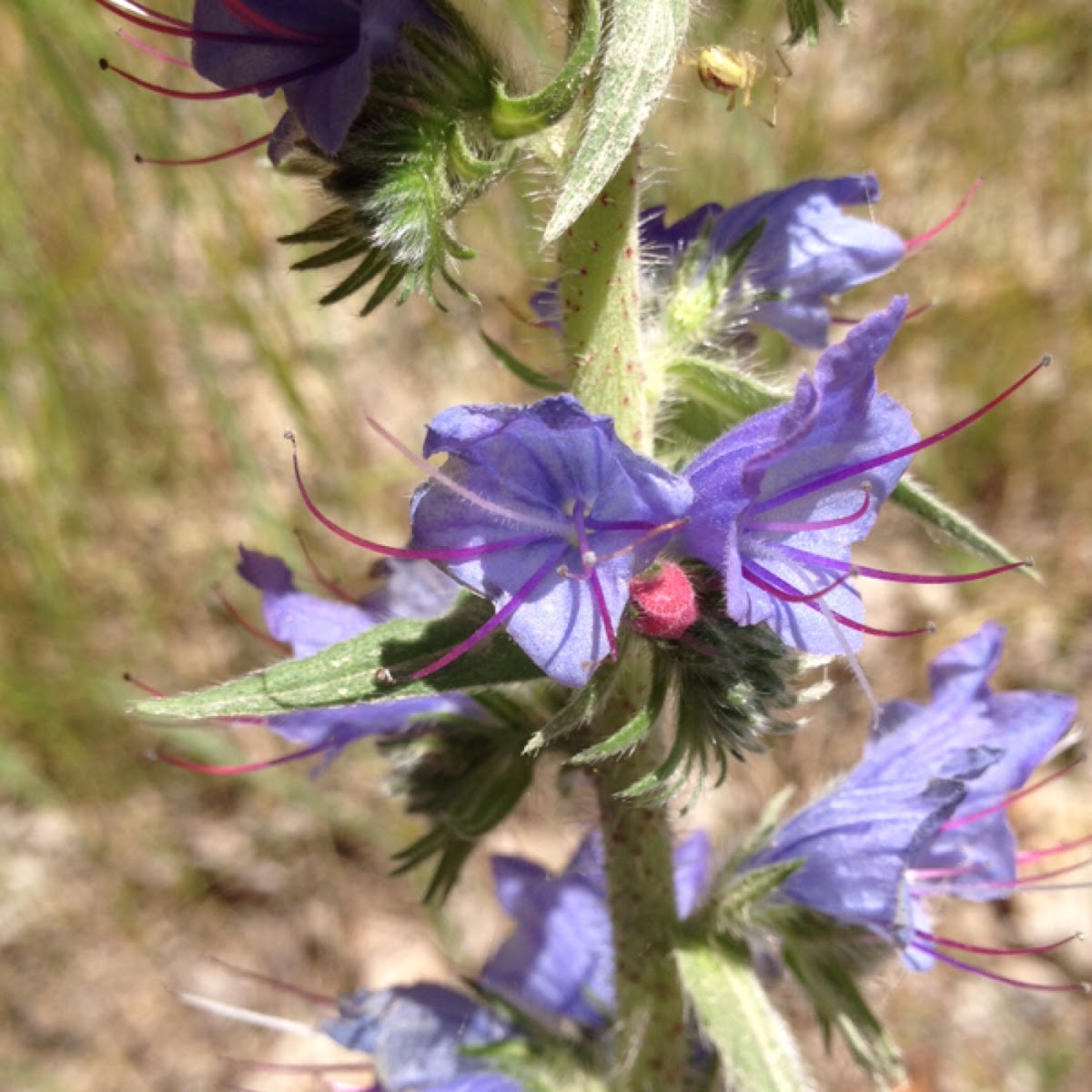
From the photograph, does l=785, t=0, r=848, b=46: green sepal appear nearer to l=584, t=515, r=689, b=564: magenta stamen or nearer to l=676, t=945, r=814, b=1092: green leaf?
l=584, t=515, r=689, b=564: magenta stamen

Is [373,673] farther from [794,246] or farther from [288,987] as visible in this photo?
[288,987]

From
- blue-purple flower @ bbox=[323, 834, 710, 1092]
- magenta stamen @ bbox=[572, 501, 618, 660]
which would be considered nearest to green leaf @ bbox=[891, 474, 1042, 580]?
magenta stamen @ bbox=[572, 501, 618, 660]

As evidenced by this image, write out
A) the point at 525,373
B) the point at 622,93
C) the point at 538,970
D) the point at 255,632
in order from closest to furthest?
1. the point at 622,93
2. the point at 525,373
3. the point at 255,632
4. the point at 538,970

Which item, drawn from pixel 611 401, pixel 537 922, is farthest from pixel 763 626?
pixel 537 922

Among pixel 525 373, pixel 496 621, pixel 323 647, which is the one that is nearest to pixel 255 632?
pixel 323 647

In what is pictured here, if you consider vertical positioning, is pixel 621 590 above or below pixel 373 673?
above

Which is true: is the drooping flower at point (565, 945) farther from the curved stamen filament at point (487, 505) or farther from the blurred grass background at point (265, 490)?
the blurred grass background at point (265, 490)

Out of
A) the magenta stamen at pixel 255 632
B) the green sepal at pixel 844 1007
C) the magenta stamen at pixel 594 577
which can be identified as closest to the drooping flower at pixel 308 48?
the magenta stamen at pixel 594 577
